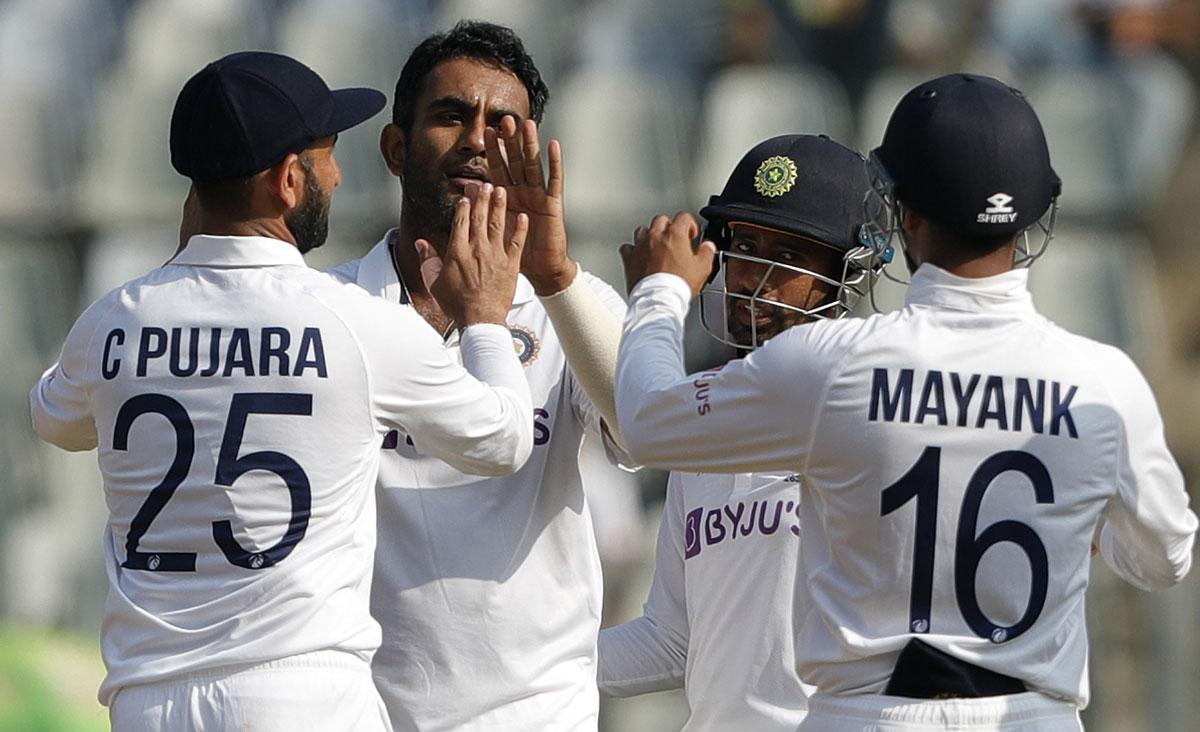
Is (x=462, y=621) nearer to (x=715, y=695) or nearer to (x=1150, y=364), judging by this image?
(x=715, y=695)

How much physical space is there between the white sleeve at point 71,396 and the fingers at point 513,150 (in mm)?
762

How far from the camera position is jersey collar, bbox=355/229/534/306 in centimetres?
342

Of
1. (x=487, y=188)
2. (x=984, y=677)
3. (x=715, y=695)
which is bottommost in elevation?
(x=715, y=695)

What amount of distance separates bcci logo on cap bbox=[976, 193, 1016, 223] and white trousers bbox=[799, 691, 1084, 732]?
69 centimetres

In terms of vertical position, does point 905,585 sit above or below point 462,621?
above

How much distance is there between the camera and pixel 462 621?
323 cm

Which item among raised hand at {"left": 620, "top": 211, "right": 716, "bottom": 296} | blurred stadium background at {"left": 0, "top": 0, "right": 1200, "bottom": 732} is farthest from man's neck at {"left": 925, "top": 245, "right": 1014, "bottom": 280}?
blurred stadium background at {"left": 0, "top": 0, "right": 1200, "bottom": 732}

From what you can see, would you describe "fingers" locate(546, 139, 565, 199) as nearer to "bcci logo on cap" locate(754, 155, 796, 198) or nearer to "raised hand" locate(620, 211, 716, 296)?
"raised hand" locate(620, 211, 716, 296)

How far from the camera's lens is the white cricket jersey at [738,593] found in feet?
10.9

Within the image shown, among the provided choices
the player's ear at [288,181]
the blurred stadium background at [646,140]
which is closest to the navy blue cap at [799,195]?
the player's ear at [288,181]

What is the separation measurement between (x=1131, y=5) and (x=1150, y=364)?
6.03 feet

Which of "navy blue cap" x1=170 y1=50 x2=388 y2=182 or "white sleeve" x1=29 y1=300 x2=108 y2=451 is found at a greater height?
"navy blue cap" x1=170 y1=50 x2=388 y2=182

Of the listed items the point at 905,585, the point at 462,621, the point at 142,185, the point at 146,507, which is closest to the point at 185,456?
the point at 146,507

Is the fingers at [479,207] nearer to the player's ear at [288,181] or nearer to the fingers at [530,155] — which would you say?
the fingers at [530,155]
